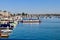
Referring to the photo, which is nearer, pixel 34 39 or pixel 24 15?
pixel 34 39

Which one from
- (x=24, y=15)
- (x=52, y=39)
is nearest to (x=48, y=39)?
(x=52, y=39)

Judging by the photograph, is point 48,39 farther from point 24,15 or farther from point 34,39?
point 24,15

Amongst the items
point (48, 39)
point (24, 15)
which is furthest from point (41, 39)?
point (24, 15)

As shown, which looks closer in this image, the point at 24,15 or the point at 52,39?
the point at 52,39

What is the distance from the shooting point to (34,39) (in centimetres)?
1165

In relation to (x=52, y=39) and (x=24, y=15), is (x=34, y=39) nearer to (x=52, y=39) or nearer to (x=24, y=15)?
(x=52, y=39)

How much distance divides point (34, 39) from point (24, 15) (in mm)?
55393

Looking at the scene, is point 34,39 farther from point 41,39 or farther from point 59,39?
point 59,39

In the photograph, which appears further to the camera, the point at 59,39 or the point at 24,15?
the point at 24,15

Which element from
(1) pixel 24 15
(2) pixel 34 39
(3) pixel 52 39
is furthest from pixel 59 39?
(1) pixel 24 15

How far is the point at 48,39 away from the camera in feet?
38.4

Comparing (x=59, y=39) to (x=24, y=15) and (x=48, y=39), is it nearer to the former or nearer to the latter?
(x=48, y=39)

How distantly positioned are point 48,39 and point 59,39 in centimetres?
64

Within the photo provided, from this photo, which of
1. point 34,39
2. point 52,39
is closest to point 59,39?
point 52,39
